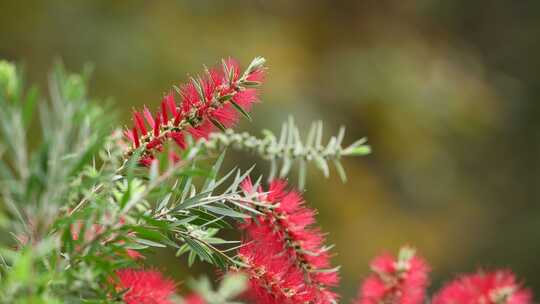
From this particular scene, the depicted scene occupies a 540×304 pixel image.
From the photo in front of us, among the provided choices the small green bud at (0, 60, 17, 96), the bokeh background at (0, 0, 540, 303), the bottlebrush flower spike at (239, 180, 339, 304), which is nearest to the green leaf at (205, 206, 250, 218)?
the bottlebrush flower spike at (239, 180, 339, 304)

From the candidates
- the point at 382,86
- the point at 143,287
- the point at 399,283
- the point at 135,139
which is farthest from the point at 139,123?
the point at 382,86

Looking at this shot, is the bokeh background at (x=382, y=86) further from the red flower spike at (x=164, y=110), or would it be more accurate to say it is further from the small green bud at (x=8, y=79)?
the small green bud at (x=8, y=79)

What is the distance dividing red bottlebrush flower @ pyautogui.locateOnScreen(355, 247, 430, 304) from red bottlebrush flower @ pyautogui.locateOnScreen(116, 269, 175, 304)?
27cm

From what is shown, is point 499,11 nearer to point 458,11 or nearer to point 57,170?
point 458,11

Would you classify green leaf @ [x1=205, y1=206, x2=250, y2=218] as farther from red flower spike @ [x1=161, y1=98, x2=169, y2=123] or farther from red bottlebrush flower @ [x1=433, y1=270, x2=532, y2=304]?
red bottlebrush flower @ [x1=433, y1=270, x2=532, y2=304]

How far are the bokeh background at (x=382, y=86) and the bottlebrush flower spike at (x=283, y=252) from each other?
2.39 metres

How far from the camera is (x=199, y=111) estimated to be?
62 cm

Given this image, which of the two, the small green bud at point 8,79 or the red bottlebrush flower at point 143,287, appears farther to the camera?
the red bottlebrush flower at point 143,287

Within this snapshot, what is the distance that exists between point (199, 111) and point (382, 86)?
3336mm

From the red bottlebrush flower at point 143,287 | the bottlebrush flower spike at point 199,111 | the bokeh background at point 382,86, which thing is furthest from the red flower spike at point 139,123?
the bokeh background at point 382,86

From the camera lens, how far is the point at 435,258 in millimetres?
3768

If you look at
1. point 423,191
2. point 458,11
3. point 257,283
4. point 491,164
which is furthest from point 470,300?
point 458,11

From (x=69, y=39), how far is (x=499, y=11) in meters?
2.45

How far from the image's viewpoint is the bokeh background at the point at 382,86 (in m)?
3.38
